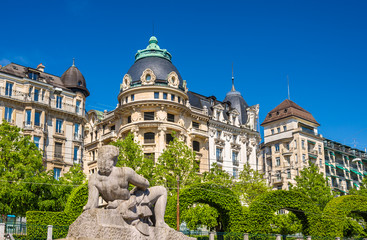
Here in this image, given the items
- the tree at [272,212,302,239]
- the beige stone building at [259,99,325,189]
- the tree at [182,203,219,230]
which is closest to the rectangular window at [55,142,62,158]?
the tree at [182,203,219,230]

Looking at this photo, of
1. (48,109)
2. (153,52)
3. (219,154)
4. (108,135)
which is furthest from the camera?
(219,154)

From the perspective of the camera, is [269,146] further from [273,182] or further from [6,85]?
[6,85]

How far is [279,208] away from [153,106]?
27658 millimetres

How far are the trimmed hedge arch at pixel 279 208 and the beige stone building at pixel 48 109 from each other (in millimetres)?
30238

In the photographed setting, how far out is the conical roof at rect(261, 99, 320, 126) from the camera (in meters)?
75.2

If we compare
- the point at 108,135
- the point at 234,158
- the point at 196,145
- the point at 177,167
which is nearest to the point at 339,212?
the point at 177,167

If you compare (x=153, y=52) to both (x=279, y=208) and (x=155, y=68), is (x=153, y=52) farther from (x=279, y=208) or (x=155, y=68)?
(x=279, y=208)

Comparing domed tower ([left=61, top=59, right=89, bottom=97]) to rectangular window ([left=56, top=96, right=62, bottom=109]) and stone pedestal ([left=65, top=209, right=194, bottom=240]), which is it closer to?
rectangular window ([left=56, top=96, right=62, bottom=109])

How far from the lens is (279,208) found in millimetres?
28141

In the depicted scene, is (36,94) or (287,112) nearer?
(36,94)

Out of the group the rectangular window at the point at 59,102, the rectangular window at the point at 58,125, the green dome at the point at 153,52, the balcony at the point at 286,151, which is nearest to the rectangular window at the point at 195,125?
the green dome at the point at 153,52

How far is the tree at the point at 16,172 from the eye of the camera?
32094 mm

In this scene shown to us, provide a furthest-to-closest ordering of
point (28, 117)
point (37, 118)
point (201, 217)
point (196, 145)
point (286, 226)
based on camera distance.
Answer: point (196, 145), point (37, 118), point (28, 117), point (286, 226), point (201, 217)

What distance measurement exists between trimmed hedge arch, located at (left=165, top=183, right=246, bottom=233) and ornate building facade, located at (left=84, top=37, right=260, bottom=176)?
19361 millimetres
